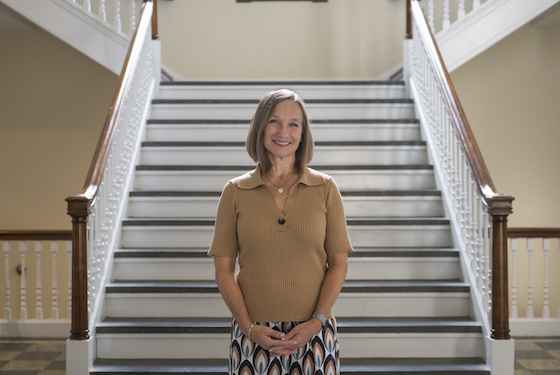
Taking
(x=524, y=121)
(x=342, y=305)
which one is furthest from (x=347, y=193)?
(x=524, y=121)

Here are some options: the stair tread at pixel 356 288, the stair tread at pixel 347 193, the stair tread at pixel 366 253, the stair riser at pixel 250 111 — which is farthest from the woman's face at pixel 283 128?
the stair riser at pixel 250 111

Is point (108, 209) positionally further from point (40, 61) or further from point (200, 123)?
point (40, 61)

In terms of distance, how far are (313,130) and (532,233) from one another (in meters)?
1.92

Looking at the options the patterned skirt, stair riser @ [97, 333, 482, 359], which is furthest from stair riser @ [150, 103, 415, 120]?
the patterned skirt

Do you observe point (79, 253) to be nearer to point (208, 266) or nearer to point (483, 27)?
point (208, 266)

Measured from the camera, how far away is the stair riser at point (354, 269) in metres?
3.51

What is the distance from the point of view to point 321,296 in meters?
1.55

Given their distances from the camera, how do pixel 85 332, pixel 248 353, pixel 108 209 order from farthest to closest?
1. pixel 108 209
2. pixel 85 332
3. pixel 248 353

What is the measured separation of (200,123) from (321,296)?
3.23 m

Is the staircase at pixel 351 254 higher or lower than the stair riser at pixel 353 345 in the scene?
higher

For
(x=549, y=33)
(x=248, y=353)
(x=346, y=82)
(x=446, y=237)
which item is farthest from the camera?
(x=549, y=33)

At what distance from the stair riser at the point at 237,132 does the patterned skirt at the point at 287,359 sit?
3072 mm

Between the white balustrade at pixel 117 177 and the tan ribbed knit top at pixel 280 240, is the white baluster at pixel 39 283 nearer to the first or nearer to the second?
the white balustrade at pixel 117 177

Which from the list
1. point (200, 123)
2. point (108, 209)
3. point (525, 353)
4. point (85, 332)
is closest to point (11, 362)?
point (85, 332)
